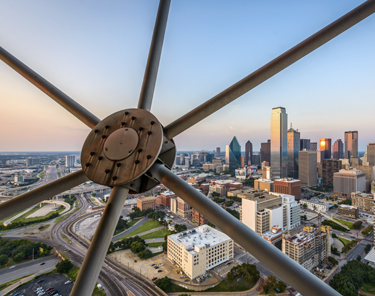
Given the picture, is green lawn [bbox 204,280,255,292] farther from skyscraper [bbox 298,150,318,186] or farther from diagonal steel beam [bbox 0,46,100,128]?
skyscraper [bbox 298,150,318,186]

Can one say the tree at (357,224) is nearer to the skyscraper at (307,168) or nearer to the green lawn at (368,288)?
the green lawn at (368,288)

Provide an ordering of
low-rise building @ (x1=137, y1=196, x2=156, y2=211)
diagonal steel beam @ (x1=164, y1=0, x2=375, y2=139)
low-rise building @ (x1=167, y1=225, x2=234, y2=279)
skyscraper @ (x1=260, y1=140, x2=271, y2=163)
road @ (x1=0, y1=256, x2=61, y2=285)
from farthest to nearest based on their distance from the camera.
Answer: skyscraper @ (x1=260, y1=140, x2=271, y2=163) → low-rise building @ (x1=137, y1=196, x2=156, y2=211) → low-rise building @ (x1=167, y1=225, x2=234, y2=279) → road @ (x1=0, y1=256, x2=61, y2=285) → diagonal steel beam @ (x1=164, y1=0, x2=375, y2=139)

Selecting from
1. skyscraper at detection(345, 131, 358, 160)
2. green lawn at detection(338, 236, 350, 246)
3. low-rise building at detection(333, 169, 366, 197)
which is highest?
skyscraper at detection(345, 131, 358, 160)

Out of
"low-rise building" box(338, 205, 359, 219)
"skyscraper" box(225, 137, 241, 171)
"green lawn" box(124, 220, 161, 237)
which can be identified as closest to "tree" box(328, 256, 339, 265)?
"low-rise building" box(338, 205, 359, 219)

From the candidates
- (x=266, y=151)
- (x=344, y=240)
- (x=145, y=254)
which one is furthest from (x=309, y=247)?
(x=266, y=151)

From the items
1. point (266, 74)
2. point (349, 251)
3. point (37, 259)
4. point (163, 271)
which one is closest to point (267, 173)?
point (349, 251)
